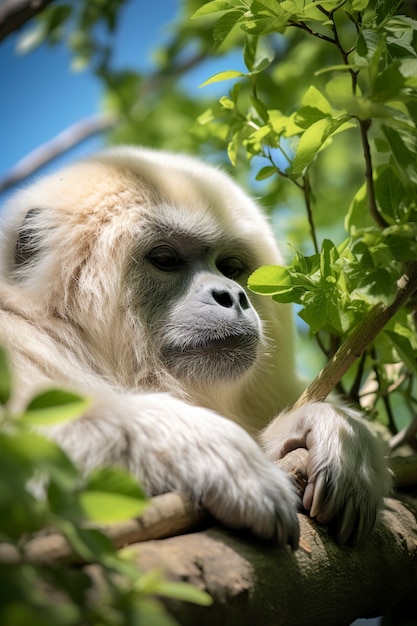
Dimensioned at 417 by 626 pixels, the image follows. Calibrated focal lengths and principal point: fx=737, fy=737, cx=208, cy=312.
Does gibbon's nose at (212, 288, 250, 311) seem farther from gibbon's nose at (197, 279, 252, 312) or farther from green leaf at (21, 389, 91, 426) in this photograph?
green leaf at (21, 389, 91, 426)

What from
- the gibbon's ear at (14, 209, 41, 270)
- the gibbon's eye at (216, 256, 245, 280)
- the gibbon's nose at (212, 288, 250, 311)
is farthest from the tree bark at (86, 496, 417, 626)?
the gibbon's ear at (14, 209, 41, 270)

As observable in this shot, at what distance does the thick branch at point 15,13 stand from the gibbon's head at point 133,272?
2.97ft

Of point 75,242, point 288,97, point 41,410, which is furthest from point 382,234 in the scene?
point 288,97

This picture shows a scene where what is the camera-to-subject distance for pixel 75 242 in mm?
3367

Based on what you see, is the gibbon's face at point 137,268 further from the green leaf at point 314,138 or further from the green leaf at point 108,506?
the green leaf at point 108,506

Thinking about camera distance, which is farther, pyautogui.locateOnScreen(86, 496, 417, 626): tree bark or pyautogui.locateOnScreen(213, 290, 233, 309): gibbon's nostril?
pyautogui.locateOnScreen(213, 290, 233, 309): gibbon's nostril

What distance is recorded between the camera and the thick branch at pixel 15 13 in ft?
12.8

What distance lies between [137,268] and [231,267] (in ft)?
2.11

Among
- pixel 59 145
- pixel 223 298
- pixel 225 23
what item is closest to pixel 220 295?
pixel 223 298

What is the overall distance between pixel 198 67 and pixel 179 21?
1.19 meters

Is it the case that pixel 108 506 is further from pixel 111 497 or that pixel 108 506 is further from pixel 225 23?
pixel 225 23

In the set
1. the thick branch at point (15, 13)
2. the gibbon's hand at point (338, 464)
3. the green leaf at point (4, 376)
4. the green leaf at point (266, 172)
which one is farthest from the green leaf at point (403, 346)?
the thick branch at point (15, 13)

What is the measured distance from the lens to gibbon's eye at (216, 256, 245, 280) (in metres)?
3.85

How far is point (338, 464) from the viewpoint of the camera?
2.72 meters
